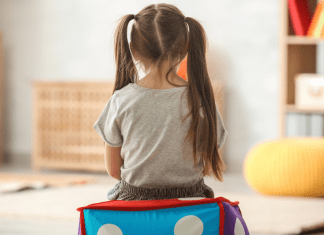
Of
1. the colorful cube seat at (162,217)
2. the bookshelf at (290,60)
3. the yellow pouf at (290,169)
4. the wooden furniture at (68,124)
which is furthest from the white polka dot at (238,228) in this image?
the wooden furniture at (68,124)

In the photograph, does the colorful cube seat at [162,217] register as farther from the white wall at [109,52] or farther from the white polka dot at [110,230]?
the white wall at [109,52]

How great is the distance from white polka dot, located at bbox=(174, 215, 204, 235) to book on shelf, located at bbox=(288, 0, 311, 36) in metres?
2.00

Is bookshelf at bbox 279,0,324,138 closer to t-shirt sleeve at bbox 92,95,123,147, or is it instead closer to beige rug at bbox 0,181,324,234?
beige rug at bbox 0,181,324,234

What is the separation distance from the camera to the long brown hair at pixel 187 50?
0.90 m

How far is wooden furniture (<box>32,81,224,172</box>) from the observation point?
343 centimetres

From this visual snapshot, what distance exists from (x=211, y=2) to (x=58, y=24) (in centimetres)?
119

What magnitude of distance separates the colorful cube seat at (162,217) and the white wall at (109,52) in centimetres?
245

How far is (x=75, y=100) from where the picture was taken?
349cm

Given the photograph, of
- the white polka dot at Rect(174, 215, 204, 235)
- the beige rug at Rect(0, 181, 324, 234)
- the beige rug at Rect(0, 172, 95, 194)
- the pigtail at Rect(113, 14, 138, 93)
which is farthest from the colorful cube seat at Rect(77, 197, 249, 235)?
the beige rug at Rect(0, 172, 95, 194)

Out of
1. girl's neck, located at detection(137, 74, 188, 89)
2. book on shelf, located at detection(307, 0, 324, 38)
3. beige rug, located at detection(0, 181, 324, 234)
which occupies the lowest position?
beige rug, located at detection(0, 181, 324, 234)

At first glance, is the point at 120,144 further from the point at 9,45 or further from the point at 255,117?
the point at 9,45

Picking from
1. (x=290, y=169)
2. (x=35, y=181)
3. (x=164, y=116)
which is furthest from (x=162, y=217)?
(x=35, y=181)

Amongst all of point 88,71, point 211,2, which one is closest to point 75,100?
point 88,71

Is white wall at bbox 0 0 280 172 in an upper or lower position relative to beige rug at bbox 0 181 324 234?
upper
